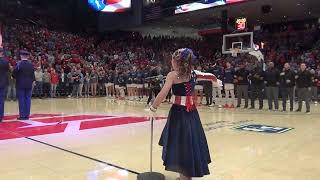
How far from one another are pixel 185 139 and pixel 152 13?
2089 cm

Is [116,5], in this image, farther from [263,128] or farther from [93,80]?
[263,128]

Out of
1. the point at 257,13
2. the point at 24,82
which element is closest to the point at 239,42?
the point at 257,13

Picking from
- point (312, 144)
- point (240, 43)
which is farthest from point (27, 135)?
point (240, 43)

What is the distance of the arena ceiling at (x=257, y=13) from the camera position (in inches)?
802

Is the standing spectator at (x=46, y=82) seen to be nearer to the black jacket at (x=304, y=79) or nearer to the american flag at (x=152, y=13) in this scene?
the american flag at (x=152, y=13)

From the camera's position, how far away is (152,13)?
2369cm

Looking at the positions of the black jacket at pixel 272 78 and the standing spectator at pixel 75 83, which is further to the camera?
the standing spectator at pixel 75 83

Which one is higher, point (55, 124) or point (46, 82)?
point (46, 82)

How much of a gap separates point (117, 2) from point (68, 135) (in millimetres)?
19342

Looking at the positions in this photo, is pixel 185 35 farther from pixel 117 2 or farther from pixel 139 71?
pixel 139 71

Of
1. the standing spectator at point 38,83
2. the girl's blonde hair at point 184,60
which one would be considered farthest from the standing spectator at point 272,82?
the standing spectator at point 38,83

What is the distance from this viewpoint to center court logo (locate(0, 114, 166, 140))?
6855mm

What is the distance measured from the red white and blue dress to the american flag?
19959mm

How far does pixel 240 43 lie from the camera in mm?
19312
